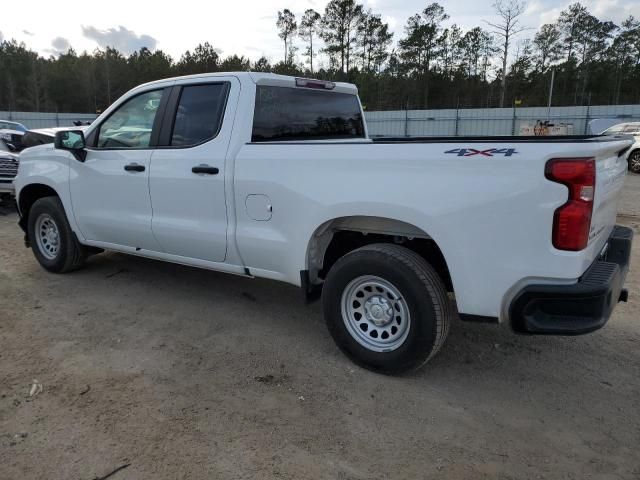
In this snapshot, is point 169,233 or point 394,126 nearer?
point 169,233

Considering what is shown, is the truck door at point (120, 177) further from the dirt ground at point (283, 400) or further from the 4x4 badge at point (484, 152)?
the 4x4 badge at point (484, 152)

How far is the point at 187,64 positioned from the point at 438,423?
3189 inches

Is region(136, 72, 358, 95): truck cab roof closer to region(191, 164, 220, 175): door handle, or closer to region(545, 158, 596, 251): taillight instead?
region(191, 164, 220, 175): door handle

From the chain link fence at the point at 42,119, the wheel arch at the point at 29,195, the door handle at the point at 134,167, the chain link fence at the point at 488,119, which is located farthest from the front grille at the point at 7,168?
the chain link fence at the point at 42,119

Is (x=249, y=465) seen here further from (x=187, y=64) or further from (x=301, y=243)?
(x=187, y=64)

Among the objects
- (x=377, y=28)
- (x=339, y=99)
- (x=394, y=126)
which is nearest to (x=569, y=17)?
(x=377, y=28)

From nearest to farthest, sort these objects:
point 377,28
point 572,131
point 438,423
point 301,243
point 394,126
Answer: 1. point 438,423
2. point 301,243
3. point 572,131
4. point 394,126
5. point 377,28

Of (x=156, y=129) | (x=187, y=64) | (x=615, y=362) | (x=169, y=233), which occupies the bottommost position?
(x=615, y=362)

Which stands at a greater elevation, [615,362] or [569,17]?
[569,17]

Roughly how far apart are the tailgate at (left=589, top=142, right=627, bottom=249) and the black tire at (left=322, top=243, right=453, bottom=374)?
0.93m

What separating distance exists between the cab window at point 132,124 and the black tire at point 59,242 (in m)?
0.99

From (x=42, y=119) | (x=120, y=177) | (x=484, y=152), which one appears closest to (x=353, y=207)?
(x=484, y=152)

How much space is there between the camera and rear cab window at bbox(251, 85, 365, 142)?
412 cm

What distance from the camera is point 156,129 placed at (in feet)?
14.8
